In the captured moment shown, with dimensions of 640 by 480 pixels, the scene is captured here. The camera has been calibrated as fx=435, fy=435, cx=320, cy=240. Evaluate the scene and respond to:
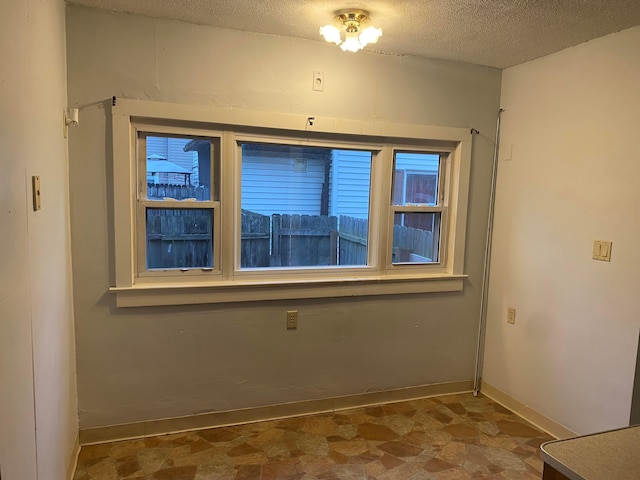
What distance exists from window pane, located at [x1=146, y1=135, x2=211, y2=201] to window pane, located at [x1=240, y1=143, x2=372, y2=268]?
25 cm

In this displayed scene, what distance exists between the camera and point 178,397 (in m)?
2.63

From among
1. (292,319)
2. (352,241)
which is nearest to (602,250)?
(352,241)

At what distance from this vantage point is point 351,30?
2.26m

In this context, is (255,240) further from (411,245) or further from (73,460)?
(73,460)

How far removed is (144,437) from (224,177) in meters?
1.61

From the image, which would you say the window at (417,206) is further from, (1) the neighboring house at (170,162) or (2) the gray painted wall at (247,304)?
(1) the neighboring house at (170,162)

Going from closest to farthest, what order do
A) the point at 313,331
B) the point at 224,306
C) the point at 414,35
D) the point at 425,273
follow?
the point at 414,35 → the point at 224,306 → the point at 313,331 → the point at 425,273

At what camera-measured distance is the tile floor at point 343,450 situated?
2295mm

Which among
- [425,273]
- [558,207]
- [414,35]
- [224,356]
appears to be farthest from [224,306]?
[558,207]

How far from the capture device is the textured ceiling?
209cm

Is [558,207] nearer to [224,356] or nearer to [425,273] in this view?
[425,273]

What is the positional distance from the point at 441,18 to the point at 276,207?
1423 mm

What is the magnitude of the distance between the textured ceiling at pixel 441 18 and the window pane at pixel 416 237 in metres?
1.12

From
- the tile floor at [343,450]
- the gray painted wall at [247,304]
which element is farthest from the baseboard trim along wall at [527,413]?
the gray painted wall at [247,304]
